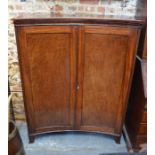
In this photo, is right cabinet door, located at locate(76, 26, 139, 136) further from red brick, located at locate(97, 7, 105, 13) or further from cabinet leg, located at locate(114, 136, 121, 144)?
red brick, located at locate(97, 7, 105, 13)

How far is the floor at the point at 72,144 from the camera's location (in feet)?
6.48

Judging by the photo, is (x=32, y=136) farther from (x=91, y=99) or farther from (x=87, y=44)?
(x=87, y=44)

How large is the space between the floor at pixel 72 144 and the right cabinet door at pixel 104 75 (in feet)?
0.54

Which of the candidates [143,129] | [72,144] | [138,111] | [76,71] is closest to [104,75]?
[76,71]

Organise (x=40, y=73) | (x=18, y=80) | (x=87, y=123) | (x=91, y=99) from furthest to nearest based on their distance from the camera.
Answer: (x=18, y=80) < (x=87, y=123) < (x=91, y=99) < (x=40, y=73)

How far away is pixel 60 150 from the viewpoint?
6.52 ft

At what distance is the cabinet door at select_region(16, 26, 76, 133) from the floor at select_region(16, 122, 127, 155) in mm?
166

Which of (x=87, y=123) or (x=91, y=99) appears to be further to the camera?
(x=87, y=123)

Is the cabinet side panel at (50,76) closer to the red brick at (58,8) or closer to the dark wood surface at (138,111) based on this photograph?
the red brick at (58,8)

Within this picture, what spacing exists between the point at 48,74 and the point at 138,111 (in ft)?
2.94

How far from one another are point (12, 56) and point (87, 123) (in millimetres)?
1056

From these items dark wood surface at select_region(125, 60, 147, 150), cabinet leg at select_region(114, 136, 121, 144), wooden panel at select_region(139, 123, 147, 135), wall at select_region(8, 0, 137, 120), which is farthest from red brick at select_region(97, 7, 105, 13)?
cabinet leg at select_region(114, 136, 121, 144)
